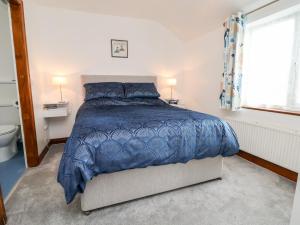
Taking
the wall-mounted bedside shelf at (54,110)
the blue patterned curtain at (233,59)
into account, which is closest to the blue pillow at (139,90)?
the wall-mounted bedside shelf at (54,110)

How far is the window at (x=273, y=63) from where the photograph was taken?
2.02 m

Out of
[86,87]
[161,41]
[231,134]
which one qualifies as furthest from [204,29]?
[86,87]

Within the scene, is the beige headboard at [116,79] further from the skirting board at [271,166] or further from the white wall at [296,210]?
the white wall at [296,210]

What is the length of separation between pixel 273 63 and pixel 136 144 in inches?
82.7

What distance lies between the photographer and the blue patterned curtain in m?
2.38

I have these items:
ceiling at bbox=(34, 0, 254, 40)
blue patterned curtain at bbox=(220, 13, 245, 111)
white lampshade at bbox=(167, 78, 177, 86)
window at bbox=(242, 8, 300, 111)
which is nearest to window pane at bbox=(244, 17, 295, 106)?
window at bbox=(242, 8, 300, 111)

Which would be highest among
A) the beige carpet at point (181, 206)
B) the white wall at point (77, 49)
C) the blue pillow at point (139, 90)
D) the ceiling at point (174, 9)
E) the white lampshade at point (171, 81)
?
the ceiling at point (174, 9)

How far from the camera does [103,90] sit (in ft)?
9.53

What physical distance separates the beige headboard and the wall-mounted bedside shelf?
59cm

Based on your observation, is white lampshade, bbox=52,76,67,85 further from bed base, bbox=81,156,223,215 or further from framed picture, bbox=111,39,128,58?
bed base, bbox=81,156,223,215

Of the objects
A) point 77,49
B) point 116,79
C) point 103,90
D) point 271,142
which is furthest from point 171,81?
point 271,142

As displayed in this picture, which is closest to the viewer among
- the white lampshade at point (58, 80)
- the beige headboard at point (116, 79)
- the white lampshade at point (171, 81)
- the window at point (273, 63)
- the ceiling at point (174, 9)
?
the window at point (273, 63)

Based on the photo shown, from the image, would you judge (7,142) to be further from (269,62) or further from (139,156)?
(269,62)

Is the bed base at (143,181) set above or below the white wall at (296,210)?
below
